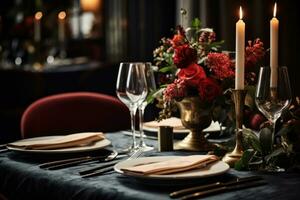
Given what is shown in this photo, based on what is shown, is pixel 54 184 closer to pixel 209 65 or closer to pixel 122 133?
pixel 209 65

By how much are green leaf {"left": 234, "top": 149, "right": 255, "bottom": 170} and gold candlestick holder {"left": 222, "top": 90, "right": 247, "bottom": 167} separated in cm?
5

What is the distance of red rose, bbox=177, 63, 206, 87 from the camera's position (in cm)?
173

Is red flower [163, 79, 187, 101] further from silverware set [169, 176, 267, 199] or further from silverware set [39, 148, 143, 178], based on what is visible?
silverware set [169, 176, 267, 199]

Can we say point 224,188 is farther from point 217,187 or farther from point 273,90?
point 273,90

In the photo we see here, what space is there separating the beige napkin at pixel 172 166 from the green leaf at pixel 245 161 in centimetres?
6

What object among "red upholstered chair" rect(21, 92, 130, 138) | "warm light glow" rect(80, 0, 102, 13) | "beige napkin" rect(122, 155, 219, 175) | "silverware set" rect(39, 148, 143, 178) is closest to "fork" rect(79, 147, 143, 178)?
"silverware set" rect(39, 148, 143, 178)

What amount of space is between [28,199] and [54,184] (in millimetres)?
131

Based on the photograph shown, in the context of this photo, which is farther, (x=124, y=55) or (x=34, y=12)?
(x=124, y=55)

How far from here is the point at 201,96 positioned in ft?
5.66

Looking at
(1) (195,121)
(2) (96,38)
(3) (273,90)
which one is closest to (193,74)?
→ (1) (195,121)

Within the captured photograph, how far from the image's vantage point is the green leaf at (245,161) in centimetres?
153

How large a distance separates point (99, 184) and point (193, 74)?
1.49ft

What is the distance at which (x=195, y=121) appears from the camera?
1.82 metres

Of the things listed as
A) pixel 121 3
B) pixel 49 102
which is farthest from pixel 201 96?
pixel 121 3
